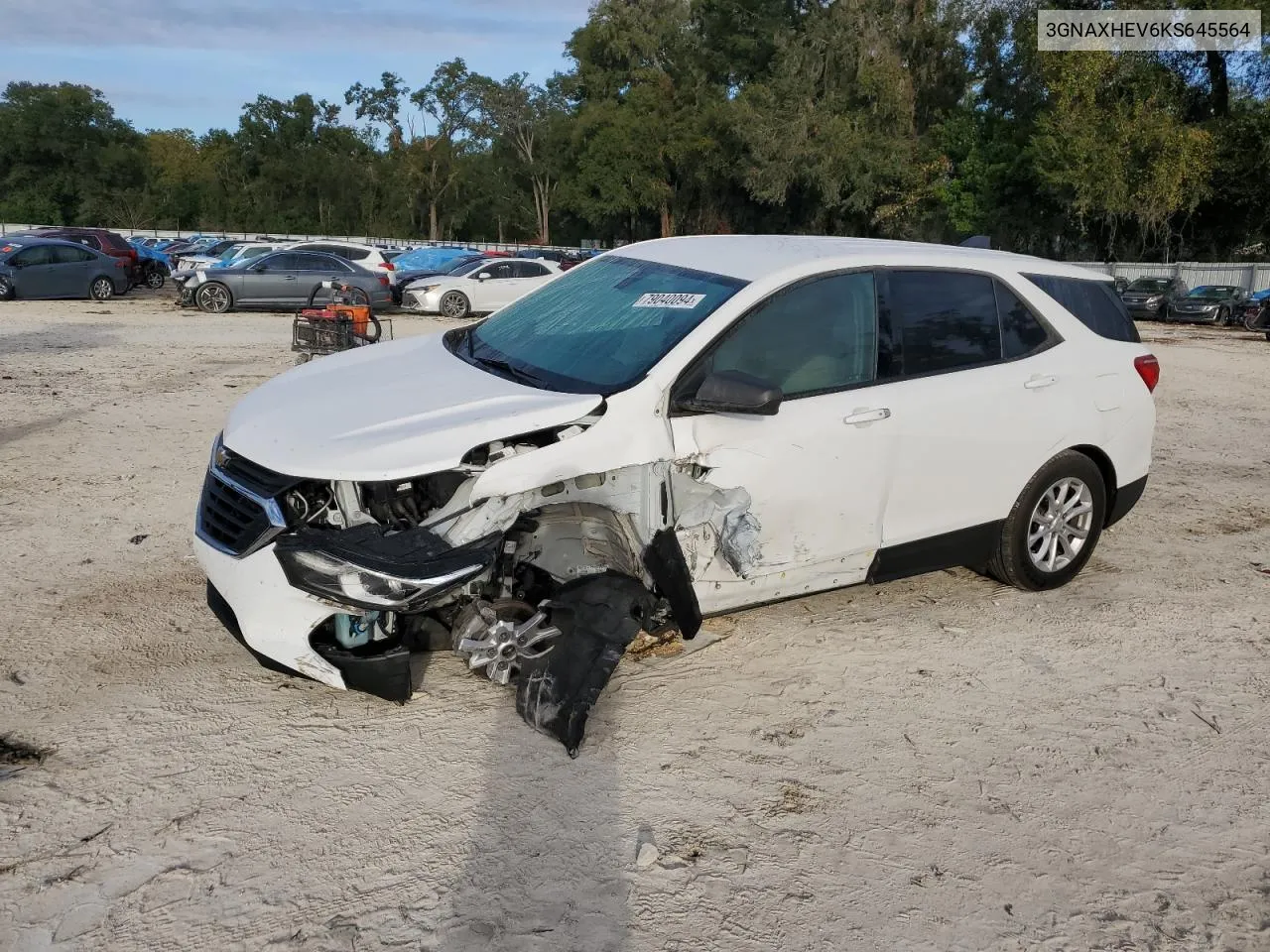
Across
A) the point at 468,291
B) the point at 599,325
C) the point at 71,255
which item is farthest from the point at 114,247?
the point at 599,325

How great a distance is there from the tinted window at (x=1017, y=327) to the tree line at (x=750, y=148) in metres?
35.7

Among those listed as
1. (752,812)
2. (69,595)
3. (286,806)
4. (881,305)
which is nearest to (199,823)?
(286,806)

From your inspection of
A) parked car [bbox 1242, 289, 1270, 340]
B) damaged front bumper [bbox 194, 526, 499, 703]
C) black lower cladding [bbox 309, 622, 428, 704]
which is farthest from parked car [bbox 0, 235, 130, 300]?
parked car [bbox 1242, 289, 1270, 340]

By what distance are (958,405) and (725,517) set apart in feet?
4.44

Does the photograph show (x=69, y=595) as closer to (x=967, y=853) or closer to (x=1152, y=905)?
(x=967, y=853)

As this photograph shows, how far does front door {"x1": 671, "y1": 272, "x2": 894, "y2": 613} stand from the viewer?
13.1ft

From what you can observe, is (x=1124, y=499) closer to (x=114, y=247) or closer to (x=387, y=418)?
(x=387, y=418)

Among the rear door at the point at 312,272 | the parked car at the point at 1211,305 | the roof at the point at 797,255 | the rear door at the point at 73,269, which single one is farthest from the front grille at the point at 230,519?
the parked car at the point at 1211,305

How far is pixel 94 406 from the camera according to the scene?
32.1 ft

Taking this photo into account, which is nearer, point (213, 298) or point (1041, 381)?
point (1041, 381)

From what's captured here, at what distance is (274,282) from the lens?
851 inches

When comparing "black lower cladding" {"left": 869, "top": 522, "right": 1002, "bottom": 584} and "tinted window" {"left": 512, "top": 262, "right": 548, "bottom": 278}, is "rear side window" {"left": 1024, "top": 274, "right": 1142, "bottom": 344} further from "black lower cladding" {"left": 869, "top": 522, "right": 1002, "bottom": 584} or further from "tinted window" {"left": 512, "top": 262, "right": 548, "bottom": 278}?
"tinted window" {"left": 512, "top": 262, "right": 548, "bottom": 278}

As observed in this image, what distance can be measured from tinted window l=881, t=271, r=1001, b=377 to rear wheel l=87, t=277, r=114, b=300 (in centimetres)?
2368

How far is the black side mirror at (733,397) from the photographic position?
3.82 m
